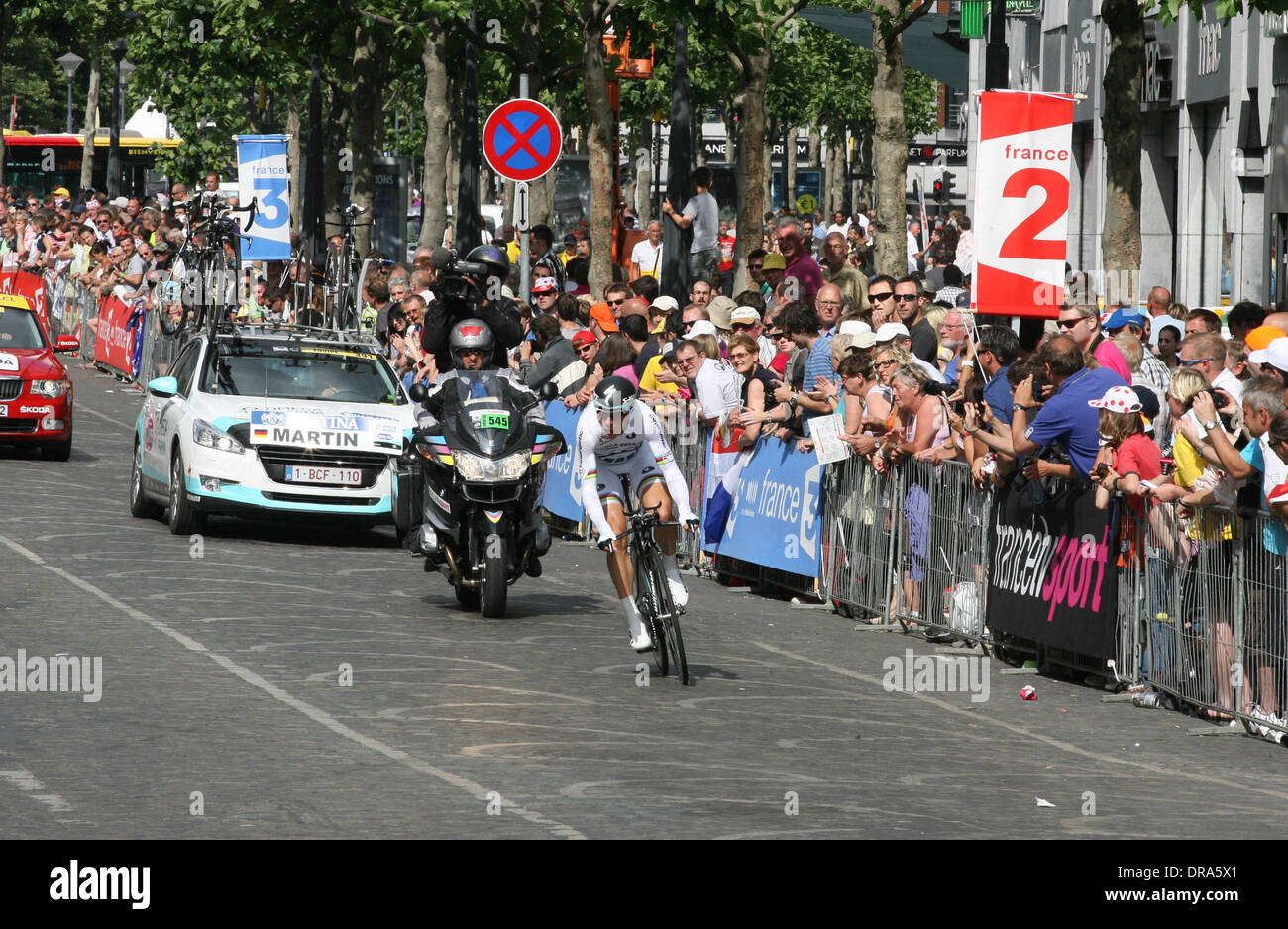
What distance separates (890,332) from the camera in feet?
52.1

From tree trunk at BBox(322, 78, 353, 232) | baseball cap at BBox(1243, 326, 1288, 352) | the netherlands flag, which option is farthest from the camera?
tree trunk at BBox(322, 78, 353, 232)

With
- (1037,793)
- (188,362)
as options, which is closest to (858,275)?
(188,362)

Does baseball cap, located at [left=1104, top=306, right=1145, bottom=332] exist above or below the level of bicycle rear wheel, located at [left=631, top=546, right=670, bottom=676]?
above

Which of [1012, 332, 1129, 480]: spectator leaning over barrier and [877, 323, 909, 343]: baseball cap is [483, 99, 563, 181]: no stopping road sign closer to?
[877, 323, 909, 343]: baseball cap

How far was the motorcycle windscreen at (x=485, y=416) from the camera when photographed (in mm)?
14797

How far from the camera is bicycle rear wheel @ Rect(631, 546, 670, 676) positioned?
1242cm

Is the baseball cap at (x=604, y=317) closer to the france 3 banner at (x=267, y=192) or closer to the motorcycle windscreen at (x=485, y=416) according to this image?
the motorcycle windscreen at (x=485, y=416)

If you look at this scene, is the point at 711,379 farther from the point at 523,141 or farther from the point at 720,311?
the point at 523,141

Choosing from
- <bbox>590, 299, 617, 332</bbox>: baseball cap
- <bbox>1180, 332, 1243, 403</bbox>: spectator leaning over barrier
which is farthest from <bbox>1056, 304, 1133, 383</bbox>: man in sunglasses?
<bbox>590, 299, 617, 332</bbox>: baseball cap

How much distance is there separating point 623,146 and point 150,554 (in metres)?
61.4

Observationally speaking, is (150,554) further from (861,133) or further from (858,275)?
(861,133)

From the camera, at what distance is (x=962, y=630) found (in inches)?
564
